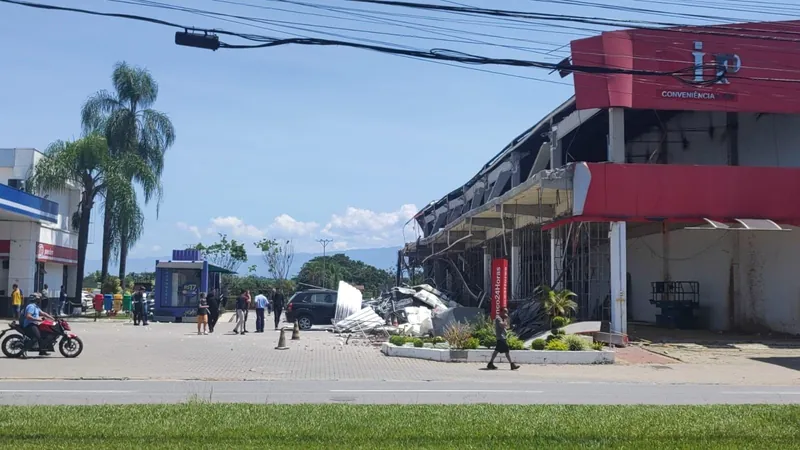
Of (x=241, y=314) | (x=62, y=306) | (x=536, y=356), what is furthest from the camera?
(x=62, y=306)

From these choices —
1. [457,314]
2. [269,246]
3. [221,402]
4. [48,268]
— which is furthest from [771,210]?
[269,246]

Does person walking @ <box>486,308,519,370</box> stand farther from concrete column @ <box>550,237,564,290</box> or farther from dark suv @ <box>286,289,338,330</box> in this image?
dark suv @ <box>286,289,338,330</box>

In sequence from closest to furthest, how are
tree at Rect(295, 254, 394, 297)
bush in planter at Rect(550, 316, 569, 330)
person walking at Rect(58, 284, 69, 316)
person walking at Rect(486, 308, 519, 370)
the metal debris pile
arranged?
person walking at Rect(486, 308, 519, 370)
bush in planter at Rect(550, 316, 569, 330)
the metal debris pile
person walking at Rect(58, 284, 69, 316)
tree at Rect(295, 254, 394, 297)

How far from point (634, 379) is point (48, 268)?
37.3m

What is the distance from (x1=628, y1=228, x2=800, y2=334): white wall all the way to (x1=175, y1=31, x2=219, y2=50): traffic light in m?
20.7

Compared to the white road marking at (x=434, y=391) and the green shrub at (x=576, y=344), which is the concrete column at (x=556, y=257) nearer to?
the green shrub at (x=576, y=344)

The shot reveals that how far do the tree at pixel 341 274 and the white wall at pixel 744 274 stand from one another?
46985 millimetres

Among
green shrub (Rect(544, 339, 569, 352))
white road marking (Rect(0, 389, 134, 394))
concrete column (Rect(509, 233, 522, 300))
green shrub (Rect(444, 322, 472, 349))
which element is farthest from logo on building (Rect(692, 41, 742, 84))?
white road marking (Rect(0, 389, 134, 394))

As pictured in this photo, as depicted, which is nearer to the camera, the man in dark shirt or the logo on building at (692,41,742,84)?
the logo on building at (692,41,742,84)

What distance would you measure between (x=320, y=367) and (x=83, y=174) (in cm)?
3244

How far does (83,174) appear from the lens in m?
46.4

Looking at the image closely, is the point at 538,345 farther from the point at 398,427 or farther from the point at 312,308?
the point at 312,308

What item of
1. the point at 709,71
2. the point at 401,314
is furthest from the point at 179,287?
the point at 709,71

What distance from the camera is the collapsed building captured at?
24.0 metres
